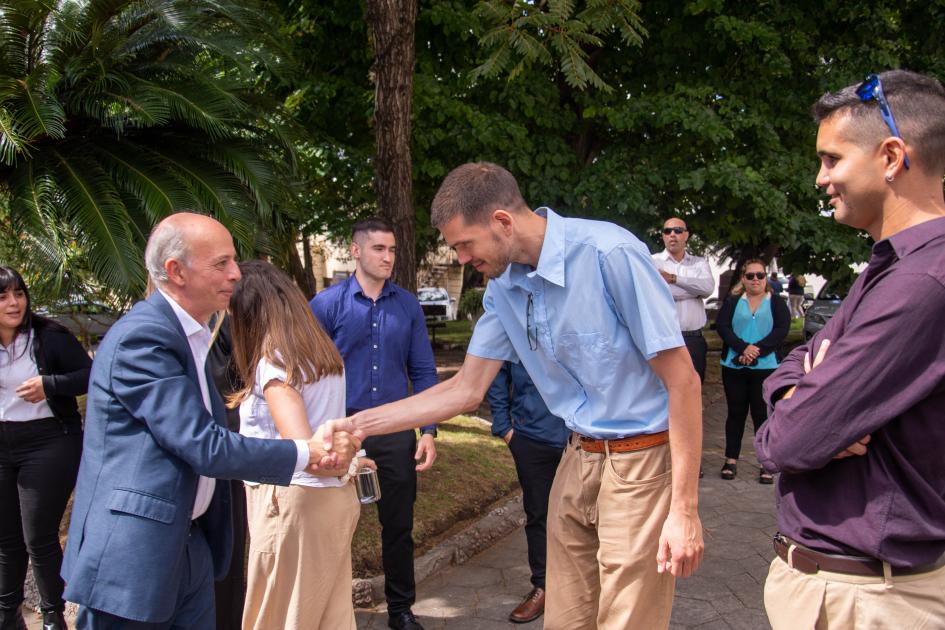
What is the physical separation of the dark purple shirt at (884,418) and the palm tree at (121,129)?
4.34 m

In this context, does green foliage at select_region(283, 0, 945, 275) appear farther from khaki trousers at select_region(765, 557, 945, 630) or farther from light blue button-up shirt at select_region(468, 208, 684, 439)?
khaki trousers at select_region(765, 557, 945, 630)

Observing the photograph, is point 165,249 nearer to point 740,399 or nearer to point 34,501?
point 34,501

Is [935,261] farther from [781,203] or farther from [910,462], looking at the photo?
→ [781,203]

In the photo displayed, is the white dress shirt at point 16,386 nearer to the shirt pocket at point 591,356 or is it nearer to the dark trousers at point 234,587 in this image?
the dark trousers at point 234,587

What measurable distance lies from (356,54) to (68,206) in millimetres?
5634

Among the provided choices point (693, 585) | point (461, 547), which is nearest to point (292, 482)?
point (461, 547)

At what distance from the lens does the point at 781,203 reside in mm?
9531

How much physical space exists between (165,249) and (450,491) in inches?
163

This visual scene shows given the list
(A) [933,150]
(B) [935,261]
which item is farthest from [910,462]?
(A) [933,150]

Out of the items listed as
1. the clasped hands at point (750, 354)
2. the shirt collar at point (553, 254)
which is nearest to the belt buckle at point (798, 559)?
the shirt collar at point (553, 254)

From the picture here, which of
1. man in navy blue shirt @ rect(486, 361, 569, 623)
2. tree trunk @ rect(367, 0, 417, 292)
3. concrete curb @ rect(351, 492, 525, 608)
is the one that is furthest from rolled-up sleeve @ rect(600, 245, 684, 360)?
tree trunk @ rect(367, 0, 417, 292)

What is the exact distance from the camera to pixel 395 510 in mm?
4309

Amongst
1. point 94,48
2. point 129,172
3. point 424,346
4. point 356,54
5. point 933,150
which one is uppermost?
point 356,54

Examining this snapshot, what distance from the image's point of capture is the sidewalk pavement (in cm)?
449
